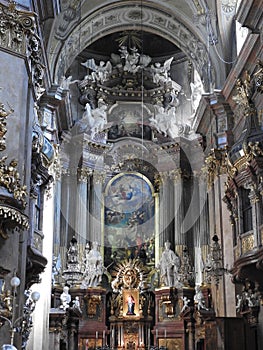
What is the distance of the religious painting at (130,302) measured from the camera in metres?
24.7

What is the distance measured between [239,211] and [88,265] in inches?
372

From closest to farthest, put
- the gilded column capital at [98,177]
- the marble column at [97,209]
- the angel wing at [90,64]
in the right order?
1. the marble column at [97,209]
2. the gilded column capital at [98,177]
3. the angel wing at [90,64]

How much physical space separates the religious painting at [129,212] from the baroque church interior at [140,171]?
1.8 inches

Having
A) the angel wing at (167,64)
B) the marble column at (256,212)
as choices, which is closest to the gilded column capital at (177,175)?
the angel wing at (167,64)

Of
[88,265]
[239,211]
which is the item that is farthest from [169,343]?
[239,211]

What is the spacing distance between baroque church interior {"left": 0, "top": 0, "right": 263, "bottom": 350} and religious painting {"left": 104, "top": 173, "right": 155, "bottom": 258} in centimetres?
5

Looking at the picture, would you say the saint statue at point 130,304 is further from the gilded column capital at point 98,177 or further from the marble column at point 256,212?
the marble column at point 256,212

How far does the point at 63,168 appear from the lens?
24781 millimetres

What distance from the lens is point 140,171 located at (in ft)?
88.9

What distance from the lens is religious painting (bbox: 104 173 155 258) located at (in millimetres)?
26375

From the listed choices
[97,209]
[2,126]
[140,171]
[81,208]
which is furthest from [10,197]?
[140,171]

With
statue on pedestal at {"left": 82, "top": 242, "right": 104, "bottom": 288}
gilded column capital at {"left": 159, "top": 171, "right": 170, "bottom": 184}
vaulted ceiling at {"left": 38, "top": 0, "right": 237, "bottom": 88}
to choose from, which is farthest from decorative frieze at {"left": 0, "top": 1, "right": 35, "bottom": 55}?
gilded column capital at {"left": 159, "top": 171, "right": 170, "bottom": 184}

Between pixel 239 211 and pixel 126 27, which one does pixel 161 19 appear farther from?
pixel 239 211

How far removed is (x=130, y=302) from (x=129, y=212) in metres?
4.03
